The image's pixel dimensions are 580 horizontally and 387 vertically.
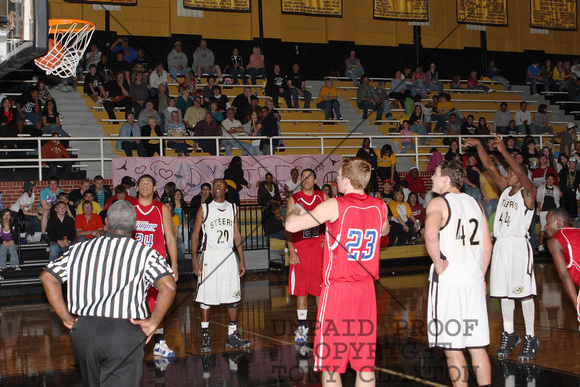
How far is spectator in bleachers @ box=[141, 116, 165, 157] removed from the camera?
656 inches

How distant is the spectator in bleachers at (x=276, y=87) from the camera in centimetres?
2030

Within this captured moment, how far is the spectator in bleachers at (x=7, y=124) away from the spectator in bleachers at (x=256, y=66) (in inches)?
331

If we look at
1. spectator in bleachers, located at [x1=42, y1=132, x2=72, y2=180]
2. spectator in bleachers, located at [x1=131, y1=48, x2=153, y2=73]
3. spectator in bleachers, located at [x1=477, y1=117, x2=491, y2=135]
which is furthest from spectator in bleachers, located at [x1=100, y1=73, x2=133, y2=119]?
spectator in bleachers, located at [x1=477, y1=117, x2=491, y2=135]

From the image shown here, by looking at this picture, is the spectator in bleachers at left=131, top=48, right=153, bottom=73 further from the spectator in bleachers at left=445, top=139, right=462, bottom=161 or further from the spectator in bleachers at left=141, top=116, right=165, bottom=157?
the spectator in bleachers at left=445, top=139, right=462, bottom=161

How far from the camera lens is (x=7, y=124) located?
15594mm

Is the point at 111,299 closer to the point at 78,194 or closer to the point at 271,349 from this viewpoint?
the point at 271,349

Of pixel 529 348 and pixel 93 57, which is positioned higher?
pixel 93 57

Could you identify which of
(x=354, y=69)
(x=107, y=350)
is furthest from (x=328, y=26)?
(x=107, y=350)

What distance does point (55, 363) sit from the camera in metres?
7.59

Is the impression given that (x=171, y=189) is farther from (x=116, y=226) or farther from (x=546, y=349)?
(x=116, y=226)

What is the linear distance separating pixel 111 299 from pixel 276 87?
16.7 m

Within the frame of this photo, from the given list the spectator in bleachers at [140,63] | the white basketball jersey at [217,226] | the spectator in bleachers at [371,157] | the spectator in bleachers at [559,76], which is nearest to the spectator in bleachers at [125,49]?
the spectator in bleachers at [140,63]

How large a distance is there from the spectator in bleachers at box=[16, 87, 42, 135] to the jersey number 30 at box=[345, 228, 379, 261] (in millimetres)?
13005

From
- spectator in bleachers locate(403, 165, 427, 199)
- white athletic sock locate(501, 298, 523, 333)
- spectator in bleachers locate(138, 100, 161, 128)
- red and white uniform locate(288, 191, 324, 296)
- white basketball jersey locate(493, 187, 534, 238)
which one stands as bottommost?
white athletic sock locate(501, 298, 523, 333)
